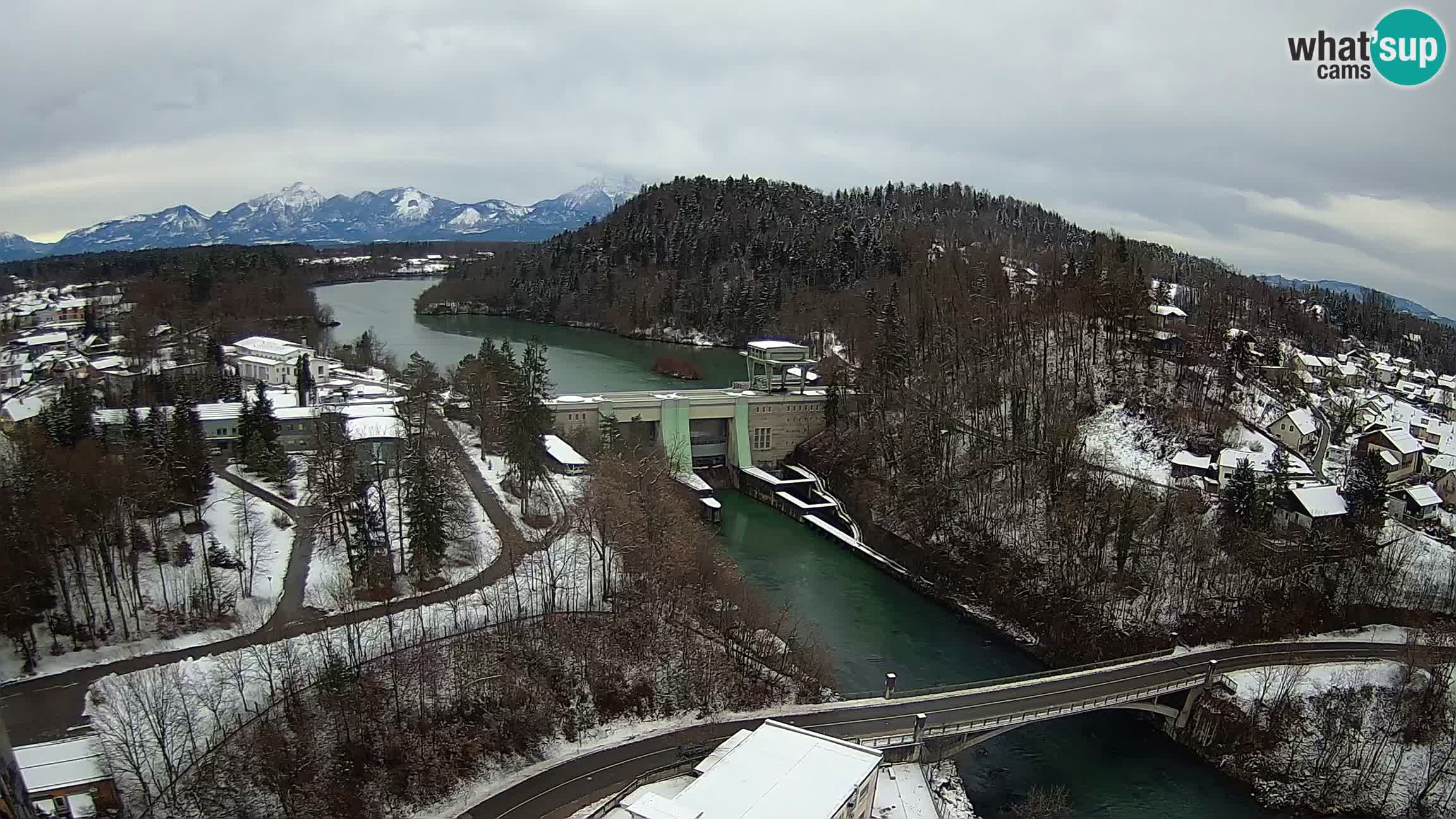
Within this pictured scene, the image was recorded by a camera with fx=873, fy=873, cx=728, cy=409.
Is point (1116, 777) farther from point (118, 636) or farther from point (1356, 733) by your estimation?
point (118, 636)

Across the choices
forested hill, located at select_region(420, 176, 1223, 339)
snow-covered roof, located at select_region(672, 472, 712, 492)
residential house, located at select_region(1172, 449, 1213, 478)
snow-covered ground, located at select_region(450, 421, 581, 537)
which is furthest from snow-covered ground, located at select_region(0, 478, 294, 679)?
forested hill, located at select_region(420, 176, 1223, 339)

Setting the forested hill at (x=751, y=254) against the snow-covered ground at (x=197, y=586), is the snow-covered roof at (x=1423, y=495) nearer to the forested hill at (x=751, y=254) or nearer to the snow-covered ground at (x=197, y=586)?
the forested hill at (x=751, y=254)

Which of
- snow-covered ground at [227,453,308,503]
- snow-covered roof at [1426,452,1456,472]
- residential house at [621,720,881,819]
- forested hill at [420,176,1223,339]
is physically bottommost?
residential house at [621,720,881,819]

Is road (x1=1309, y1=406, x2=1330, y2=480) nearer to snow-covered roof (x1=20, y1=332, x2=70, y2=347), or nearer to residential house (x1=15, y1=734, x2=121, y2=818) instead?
residential house (x1=15, y1=734, x2=121, y2=818)

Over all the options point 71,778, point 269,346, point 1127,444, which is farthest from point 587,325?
point 71,778

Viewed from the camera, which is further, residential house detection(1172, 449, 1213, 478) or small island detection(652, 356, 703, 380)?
small island detection(652, 356, 703, 380)
